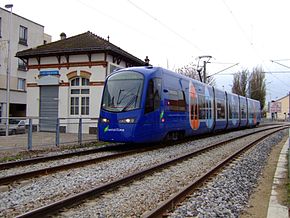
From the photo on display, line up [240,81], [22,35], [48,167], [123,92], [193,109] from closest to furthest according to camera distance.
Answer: [48,167]
[123,92]
[193,109]
[22,35]
[240,81]

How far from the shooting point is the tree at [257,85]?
78500mm

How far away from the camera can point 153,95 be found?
46.1 feet

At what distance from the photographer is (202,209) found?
6.00m

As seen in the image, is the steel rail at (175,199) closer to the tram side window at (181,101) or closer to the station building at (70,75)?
the tram side window at (181,101)

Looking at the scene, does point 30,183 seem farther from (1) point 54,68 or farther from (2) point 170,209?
(1) point 54,68

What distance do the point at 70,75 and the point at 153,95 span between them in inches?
434

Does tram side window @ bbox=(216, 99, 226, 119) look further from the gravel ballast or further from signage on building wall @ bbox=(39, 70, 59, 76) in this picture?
the gravel ballast

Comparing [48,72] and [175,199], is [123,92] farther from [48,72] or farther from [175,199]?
[48,72]

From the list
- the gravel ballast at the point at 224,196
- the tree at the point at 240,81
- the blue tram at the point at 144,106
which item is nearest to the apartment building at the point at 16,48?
the blue tram at the point at 144,106

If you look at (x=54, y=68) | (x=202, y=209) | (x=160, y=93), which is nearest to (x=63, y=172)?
(x=202, y=209)

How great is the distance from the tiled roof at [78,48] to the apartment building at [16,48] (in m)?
14.8

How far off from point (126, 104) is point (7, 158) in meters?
4.61

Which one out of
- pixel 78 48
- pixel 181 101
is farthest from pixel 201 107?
pixel 78 48

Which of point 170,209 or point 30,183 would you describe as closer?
point 170,209
